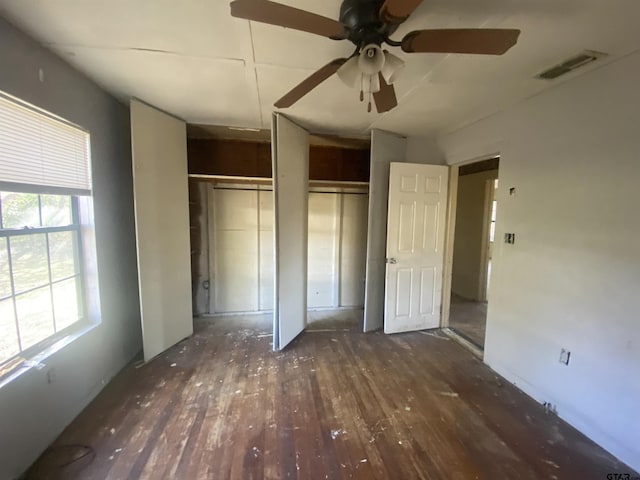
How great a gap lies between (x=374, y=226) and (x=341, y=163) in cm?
102

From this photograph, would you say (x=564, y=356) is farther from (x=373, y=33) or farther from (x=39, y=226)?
(x=39, y=226)

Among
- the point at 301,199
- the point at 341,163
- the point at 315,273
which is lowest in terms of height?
the point at 315,273

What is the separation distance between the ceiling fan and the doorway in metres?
3.60

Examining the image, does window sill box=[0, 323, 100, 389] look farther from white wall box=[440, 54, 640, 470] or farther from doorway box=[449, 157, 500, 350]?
doorway box=[449, 157, 500, 350]

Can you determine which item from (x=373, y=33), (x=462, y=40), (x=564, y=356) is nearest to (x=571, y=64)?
(x=462, y=40)

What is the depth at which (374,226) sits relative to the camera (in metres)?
3.46

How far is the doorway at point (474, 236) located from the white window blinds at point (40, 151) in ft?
15.2

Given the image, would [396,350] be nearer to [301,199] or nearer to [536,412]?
[536,412]

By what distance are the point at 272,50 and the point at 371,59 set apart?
0.68m

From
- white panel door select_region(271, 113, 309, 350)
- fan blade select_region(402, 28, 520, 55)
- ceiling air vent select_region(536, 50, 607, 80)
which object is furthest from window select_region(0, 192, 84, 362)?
ceiling air vent select_region(536, 50, 607, 80)

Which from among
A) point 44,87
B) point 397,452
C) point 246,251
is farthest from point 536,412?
point 44,87

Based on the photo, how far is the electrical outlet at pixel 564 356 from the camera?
204 centimetres

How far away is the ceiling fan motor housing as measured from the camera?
118 centimetres

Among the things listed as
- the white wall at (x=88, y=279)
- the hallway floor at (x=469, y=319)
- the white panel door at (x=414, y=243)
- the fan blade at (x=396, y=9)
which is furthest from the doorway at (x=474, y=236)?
the white wall at (x=88, y=279)
